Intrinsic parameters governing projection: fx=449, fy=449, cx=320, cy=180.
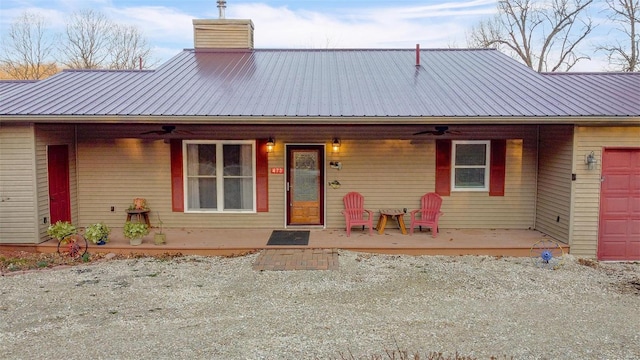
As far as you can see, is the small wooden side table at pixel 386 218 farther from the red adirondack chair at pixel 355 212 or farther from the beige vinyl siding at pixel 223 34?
the beige vinyl siding at pixel 223 34

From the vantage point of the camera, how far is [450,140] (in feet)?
29.9

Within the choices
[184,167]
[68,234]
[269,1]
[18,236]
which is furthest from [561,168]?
[269,1]

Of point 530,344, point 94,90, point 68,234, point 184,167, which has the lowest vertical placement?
point 530,344

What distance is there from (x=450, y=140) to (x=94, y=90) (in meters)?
7.22

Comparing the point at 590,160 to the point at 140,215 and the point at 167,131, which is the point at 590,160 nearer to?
the point at 167,131

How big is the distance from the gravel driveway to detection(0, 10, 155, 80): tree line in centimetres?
2359

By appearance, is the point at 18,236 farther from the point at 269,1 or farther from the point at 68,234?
the point at 269,1

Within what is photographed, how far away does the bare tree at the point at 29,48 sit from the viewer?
25.4 m

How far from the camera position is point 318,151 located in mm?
9211

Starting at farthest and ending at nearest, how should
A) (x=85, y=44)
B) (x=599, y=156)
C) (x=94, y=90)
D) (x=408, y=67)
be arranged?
1. (x=85, y=44)
2. (x=408, y=67)
3. (x=94, y=90)
4. (x=599, y=156)

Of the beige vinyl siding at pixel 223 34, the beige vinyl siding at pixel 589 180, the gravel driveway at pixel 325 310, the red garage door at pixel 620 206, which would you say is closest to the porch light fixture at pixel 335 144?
the gravel driveway at pixel 325 310

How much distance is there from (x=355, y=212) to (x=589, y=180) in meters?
4.15

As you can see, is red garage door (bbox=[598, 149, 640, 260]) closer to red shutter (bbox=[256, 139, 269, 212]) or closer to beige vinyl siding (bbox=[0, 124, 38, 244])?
red shutter (bbox=[256, 139, 269, 212])

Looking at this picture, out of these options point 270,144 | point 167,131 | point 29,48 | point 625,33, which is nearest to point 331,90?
point 270,144
